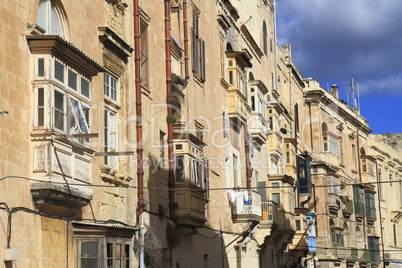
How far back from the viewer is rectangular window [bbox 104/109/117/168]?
1823 centimetres

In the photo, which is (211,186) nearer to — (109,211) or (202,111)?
(202,111)

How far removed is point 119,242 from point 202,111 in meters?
9.17

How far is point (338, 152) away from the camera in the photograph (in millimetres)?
51969

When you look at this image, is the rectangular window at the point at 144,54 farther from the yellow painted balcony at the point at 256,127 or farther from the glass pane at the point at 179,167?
the yellow painted balcony at the point at 256,127

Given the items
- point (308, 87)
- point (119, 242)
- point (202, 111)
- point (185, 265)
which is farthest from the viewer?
point (308, 87)

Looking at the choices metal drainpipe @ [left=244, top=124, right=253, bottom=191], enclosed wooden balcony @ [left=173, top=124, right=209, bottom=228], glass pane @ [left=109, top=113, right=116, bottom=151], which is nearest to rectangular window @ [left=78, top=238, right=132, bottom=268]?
glass pane @ [left=109, top=113, right=116, bottom=151]

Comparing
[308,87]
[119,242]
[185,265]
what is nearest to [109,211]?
[119,242]

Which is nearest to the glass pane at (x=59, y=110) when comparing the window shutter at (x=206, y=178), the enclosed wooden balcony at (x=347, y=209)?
the window shutter at (x=206, y=178)

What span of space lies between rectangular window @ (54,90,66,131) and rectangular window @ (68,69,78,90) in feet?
1.57

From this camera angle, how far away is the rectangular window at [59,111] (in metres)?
14.3

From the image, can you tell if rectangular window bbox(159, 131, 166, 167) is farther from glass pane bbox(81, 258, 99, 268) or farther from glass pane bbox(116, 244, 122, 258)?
glass pane bbox(81, 258, 99, 268)

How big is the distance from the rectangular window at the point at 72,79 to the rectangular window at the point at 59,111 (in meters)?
0.48

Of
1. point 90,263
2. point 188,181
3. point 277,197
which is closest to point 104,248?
point 90,263

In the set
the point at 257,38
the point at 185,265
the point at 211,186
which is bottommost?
the point at 185,265
